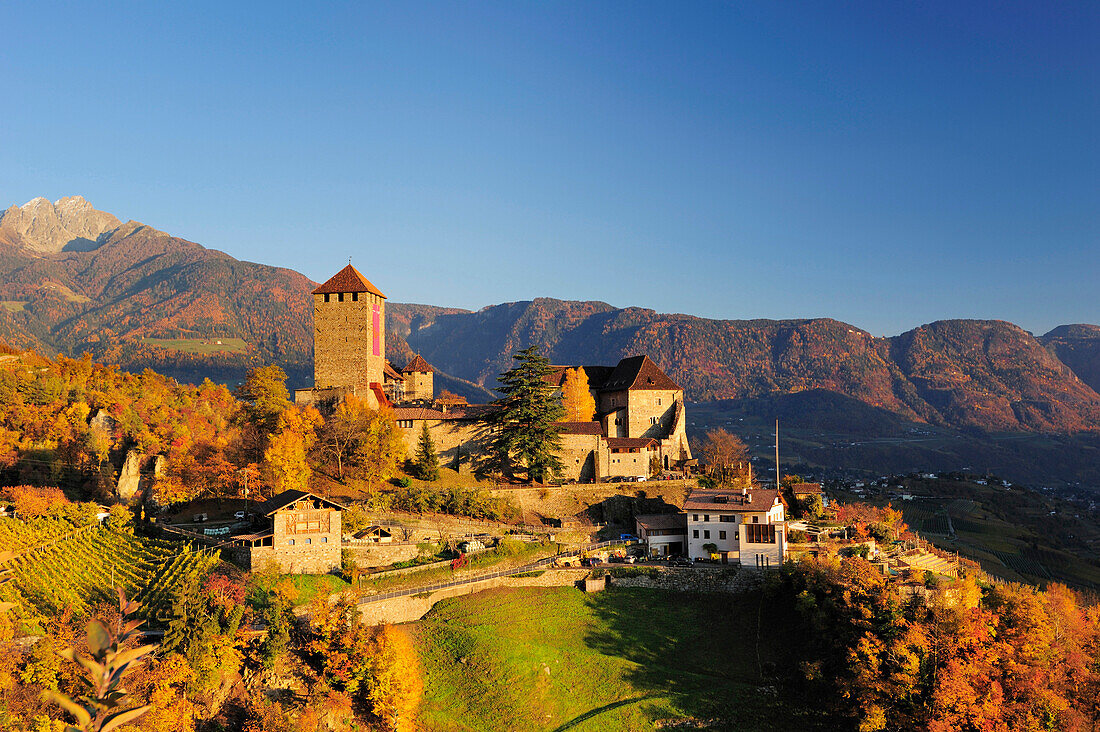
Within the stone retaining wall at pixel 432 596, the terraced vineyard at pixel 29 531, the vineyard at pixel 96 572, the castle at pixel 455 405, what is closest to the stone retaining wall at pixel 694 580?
the stone retaining wall at pixel 432 596

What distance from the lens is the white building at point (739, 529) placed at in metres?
42.1

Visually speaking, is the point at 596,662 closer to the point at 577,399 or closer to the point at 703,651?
the point at 703,651

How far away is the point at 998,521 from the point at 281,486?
108039 mm

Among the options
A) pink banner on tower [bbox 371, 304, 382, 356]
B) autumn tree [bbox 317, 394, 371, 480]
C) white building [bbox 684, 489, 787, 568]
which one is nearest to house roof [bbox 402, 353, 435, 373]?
pink banner on tower [bbox 371, 304, 382, 356]

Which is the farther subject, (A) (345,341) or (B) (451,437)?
(A) (345,341)

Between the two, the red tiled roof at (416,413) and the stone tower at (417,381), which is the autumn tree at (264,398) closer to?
the red tiled roof at (416,413)

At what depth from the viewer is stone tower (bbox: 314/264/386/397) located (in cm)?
5719

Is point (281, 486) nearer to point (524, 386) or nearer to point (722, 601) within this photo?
point (524, 386)

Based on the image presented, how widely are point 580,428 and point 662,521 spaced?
12154 millimetres

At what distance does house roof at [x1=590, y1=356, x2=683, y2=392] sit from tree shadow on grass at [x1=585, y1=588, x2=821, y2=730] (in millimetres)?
24172

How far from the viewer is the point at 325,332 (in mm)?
57812

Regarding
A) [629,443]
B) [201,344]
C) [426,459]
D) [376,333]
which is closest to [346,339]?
[376,333]

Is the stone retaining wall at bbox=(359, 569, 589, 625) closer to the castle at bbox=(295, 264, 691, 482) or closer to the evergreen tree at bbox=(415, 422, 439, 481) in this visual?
the evergreen tree at bbox=(415, 422, 439, 481)

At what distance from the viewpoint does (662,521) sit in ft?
152
